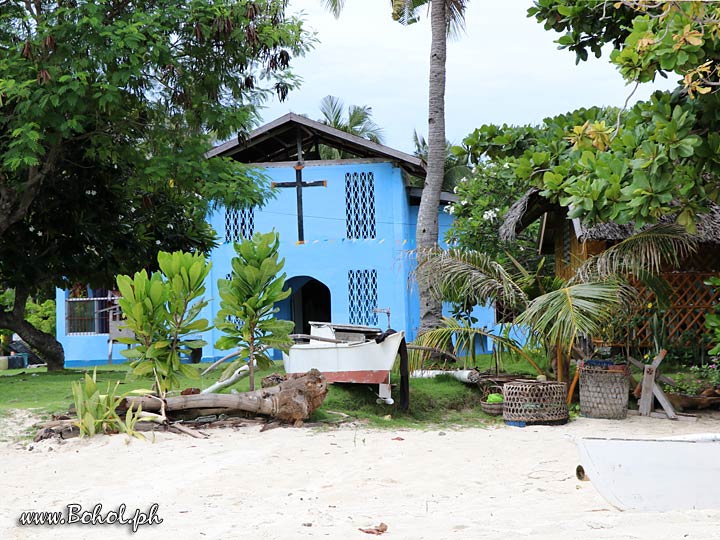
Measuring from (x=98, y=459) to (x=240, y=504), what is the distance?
2192 millimetres

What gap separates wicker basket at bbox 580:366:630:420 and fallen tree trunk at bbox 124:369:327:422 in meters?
3.25

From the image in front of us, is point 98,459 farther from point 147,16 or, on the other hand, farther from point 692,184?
point 147,16

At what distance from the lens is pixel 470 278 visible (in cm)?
1050

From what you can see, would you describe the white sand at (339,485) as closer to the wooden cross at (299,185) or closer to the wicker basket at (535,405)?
the wicker basket at (535,405)

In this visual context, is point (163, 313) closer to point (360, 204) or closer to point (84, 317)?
point (360, 204)

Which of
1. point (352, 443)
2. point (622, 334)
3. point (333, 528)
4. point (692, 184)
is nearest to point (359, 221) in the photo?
point (622, 334)

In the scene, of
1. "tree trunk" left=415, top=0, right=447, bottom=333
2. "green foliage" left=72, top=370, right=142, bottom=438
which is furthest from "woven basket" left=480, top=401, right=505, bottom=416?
"green foliage" left=72, top=370, right=142, bottom=438

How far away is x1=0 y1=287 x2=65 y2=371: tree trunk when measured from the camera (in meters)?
15.3

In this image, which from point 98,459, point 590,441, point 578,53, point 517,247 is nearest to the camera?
point 590,441

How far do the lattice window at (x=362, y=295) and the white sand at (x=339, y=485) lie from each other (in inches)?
422

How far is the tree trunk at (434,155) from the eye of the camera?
13.1 meters

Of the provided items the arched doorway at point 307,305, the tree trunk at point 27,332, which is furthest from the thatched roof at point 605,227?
the arched doorway at point 307,305

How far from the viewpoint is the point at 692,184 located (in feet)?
21.1

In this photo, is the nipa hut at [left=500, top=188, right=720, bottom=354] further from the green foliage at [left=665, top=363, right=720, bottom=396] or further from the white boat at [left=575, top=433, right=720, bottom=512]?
the white boat at [left=575, top=433, right=720, bottom=512]
